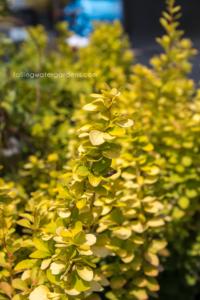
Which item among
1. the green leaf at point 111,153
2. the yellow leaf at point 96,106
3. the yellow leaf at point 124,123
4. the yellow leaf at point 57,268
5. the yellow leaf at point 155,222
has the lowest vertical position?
the yellow leaf at point 155,222

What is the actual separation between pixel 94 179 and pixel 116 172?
9cm

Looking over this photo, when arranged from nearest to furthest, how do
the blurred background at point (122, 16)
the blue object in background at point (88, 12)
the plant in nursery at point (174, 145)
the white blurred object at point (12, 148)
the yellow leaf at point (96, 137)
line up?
1. the yellow leaf at point (96, 137)
2. the plant in nursery at point (174, 145)
3. the white blurred object at point (12, 148)
4. the blurred background at point (122, 16)
5. the blue object in background at point (88, 12)

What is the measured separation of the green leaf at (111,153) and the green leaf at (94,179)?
0.04 metres

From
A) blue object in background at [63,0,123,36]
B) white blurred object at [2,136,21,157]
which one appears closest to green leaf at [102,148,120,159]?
white blurred object at [2,136,21,157]

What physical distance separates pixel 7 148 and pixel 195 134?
0.92 metres

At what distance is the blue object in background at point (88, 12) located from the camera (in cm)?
470

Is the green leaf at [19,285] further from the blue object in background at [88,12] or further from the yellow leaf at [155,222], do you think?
the blue object in background at [88,12]

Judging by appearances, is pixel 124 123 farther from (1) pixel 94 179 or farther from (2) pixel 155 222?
(2) pixel 155 222

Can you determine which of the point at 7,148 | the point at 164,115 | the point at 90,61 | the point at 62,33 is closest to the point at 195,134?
the point at 164,115

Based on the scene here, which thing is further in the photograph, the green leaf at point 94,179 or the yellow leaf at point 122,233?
the yellow leaf at point 122,233

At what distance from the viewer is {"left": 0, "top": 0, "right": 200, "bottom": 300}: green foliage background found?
0.54 m

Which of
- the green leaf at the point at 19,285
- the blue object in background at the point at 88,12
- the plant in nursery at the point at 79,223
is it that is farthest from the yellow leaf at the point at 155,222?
the blue object in background at the point at 88,12

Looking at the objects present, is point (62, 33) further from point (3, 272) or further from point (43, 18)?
point (43, 18)

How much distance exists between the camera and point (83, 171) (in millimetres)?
465
